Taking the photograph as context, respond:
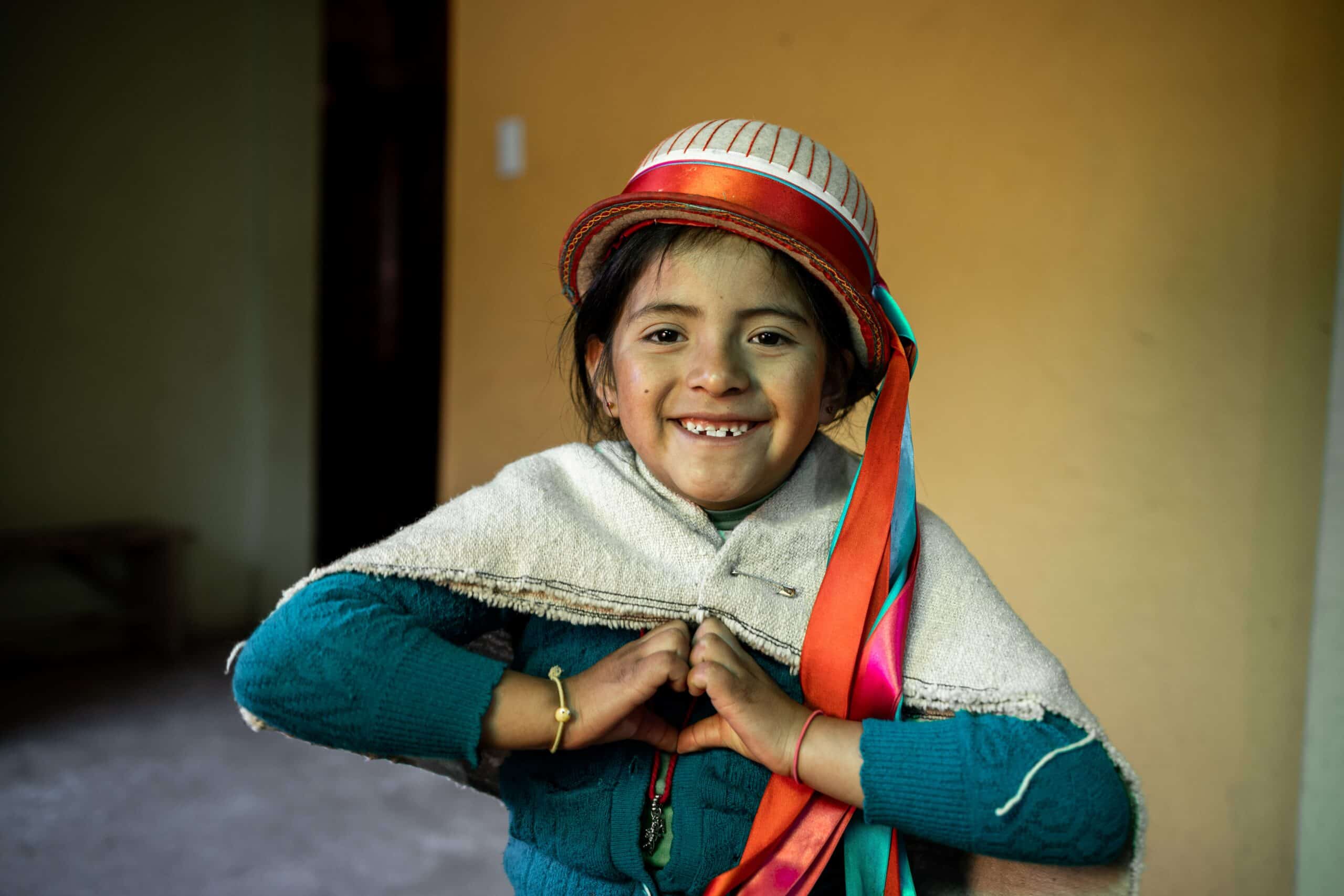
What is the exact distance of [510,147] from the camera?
271 centimetres

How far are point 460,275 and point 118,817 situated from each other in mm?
1681

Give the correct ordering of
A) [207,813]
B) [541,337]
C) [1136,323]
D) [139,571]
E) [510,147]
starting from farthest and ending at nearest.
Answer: [139,571] → [510,147] → [541,337] → [207,813] → [1136,323]

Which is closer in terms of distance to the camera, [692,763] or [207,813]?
[692,763]

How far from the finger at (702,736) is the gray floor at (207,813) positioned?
1.42 metres

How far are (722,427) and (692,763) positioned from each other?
0.33 meters

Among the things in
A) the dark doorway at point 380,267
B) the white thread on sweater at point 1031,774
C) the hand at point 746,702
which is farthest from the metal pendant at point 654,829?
the dark doorway at point 380,267

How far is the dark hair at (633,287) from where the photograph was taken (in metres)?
0.96

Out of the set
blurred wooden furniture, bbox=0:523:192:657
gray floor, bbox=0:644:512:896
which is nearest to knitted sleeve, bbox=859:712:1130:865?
gray floor, bbox=0:644:512:896

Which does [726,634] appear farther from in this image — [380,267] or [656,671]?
[380,267]

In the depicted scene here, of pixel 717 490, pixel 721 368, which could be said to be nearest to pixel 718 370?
pixel 721 368

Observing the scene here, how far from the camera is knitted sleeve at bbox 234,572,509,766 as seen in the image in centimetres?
82

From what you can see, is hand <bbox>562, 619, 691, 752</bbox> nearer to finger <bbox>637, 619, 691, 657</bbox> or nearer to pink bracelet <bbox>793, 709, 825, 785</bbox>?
finger <bbox>637, 619, 691, 657</bbox>

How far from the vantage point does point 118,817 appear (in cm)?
237

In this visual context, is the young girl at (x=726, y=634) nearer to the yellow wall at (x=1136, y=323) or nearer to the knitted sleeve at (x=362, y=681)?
the knitted sleeve at (x=362, y=681)
